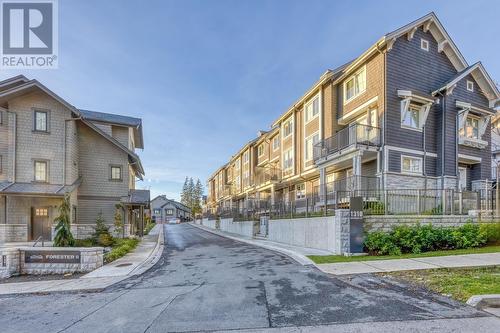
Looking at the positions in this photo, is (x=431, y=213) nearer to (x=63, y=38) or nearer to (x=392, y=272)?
(x=392, y=272)

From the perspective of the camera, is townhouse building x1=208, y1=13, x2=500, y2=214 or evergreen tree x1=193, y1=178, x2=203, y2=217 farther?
evergreen tree x1=193, y1=178, x2=203, y2=217

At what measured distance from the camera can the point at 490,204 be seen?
52.4 ft

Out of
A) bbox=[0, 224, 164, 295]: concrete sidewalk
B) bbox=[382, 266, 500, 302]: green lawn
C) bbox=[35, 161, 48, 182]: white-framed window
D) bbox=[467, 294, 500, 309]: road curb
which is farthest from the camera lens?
bbox=[35, 161, 48, 182]: white-framed window

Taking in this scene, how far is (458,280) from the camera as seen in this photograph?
25.5 feet

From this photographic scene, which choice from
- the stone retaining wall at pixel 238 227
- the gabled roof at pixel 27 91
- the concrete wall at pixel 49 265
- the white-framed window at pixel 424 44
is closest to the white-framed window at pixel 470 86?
the white-framed window at pixel 424 44

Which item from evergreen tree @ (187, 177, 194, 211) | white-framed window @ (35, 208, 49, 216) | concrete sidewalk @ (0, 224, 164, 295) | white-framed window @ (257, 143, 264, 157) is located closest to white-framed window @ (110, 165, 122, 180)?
white-framed window @ (35, 208, 49, 216)

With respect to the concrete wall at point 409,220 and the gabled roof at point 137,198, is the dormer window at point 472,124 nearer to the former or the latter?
the concrete wall at point 409,220

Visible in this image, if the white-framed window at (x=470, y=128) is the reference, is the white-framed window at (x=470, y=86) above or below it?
above

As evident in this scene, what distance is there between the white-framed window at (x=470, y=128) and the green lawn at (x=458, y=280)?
13948 mm

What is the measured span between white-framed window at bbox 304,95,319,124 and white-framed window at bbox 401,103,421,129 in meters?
6.87

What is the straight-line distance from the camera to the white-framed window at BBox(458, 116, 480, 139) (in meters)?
20.1

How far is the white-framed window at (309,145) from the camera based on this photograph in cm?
2402

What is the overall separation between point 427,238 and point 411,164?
7.06 meters

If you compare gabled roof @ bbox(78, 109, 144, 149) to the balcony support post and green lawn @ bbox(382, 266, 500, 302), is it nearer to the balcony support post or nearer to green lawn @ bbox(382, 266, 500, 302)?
the balcony support post
